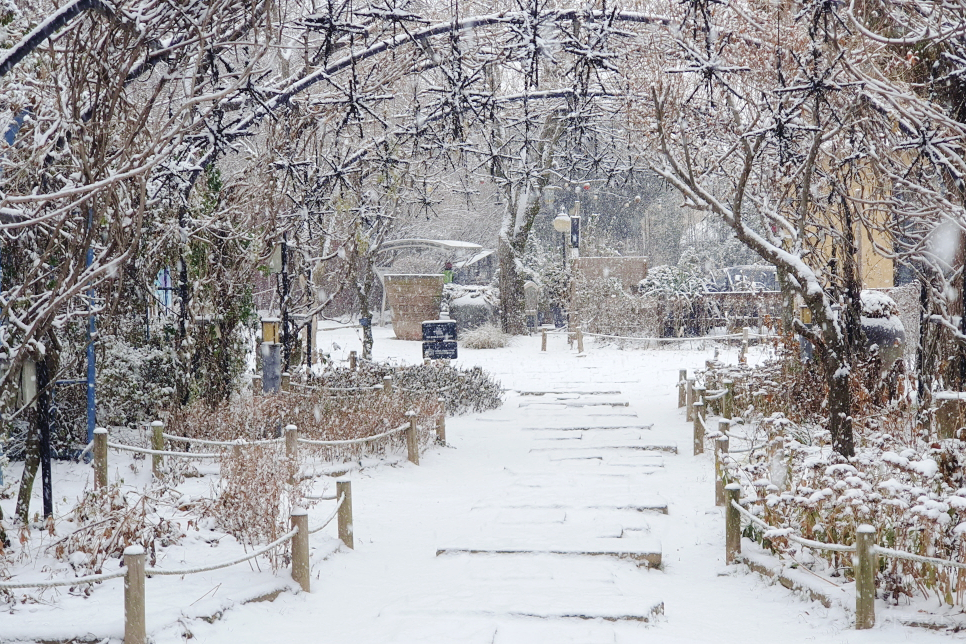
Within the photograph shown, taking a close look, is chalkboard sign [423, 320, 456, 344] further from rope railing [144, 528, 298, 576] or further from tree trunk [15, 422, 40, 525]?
rope railing [144, 528, 298, 576]

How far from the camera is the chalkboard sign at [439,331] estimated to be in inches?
563

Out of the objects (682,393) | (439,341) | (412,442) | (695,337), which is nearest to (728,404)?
(682,393)

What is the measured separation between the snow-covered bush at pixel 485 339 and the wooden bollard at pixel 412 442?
454 inches

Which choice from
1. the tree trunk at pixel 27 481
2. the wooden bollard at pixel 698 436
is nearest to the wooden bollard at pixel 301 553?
the tree trunk at pixel 27 481

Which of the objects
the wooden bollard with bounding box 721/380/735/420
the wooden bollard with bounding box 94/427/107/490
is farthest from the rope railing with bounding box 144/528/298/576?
the wooden bollard with bounding box 721/380/735/420

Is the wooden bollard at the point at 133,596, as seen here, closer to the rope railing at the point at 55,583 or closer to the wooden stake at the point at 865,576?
the rope railing at the point at 55,583

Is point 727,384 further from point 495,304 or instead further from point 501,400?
point 495,304

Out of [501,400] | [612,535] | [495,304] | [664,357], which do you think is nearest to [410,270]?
[495,304]

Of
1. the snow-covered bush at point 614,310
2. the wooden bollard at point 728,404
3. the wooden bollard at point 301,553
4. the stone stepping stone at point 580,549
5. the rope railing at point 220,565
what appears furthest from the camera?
the snow-covered bush at point 614,310

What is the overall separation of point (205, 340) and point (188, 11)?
5.36 m

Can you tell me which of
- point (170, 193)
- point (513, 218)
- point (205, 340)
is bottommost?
point (205, 340)

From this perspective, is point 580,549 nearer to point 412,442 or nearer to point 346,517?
point 346,517

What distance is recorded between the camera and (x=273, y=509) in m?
5.58

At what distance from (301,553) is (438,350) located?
9.04 metres
